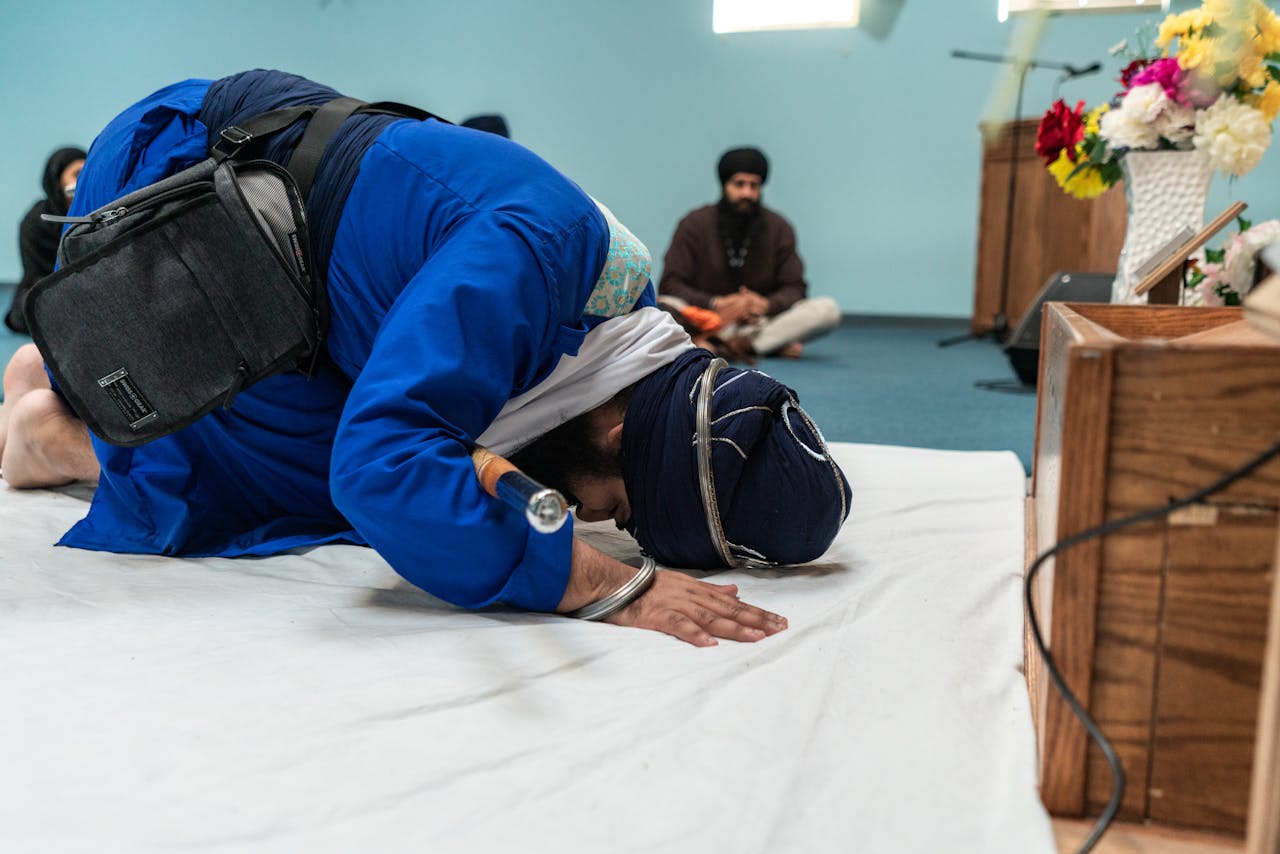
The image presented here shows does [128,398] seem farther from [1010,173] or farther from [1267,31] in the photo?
[1010,173]

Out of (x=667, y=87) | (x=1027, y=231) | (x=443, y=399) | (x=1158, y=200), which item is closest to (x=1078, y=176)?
(x=1158, y=200)

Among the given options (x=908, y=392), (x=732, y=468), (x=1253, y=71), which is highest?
(x=1253, y=71)

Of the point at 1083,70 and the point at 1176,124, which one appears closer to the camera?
the point at 1176,124

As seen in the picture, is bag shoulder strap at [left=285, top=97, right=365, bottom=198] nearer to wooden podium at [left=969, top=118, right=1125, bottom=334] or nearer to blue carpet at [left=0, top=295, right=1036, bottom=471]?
blue carpet at [left=0, top=295, right=1036, bottom=471]

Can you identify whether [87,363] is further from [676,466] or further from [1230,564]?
[1230,564]

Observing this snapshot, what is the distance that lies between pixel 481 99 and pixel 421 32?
0.62 metres

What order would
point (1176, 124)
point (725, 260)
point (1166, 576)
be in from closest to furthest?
point (1166, 576) < point (1176, 124) < point (725, 260)

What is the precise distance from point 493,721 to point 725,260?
4531 mm

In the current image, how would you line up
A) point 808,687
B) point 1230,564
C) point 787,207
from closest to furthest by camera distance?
1. point 1230,564
2. point 808,687
3. point 787,207

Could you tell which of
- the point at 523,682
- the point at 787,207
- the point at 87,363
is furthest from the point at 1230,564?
the point at 787,207

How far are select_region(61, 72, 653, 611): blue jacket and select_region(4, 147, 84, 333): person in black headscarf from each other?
2084 millimetres

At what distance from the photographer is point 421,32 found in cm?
732

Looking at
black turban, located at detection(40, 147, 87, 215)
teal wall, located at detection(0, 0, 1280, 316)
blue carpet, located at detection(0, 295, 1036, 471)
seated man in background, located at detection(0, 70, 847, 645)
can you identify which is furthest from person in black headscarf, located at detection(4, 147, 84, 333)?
teal wall, located at detection(0, 0, 1280, 316)

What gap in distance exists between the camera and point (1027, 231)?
222 inches
